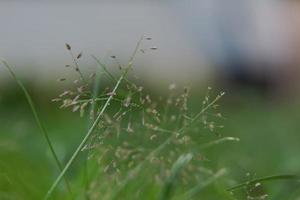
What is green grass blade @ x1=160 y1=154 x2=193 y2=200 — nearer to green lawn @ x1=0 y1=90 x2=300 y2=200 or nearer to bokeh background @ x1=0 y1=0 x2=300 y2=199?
green lawn @ x1=0 y1=90 x2=300 y2=200

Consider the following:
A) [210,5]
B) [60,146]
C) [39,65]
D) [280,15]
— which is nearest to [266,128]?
[60,146]

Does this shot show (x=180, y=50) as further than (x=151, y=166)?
Yes

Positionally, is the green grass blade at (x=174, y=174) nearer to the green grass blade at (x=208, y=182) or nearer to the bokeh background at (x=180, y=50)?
the green grass blade at (x=208, y=182)

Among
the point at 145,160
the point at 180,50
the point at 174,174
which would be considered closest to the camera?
the point at 174,174

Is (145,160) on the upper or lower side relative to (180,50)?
upper

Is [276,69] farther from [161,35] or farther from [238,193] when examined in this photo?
[238,193]

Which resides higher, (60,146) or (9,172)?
(9,172)

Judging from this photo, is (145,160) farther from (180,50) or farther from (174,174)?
Result: (180,50)

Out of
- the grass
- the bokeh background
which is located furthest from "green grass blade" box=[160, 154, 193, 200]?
the bokeh background

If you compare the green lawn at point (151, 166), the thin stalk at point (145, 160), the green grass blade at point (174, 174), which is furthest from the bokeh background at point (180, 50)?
the green grass blade at point (174, 174)

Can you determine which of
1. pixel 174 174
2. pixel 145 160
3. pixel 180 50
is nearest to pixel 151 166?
pixel 145 160
